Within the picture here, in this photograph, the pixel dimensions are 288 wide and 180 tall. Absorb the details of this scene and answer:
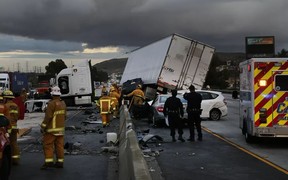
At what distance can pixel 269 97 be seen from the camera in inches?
495

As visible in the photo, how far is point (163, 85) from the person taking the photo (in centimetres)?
2533

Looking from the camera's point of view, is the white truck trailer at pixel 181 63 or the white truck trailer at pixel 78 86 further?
the white truck trailer at pixel 78 86

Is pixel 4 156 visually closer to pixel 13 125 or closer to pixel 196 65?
pixel 13 125

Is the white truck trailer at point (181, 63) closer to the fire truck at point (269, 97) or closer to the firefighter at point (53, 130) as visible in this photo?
the fire truck at point (269, 97)

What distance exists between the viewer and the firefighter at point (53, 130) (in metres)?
9.41

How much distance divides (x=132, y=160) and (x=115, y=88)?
62.4 feet

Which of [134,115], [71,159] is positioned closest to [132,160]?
[71,159]

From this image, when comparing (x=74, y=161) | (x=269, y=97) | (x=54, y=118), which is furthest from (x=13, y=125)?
(x=269, y=97)

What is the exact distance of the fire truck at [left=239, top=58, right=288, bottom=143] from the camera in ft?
40.9

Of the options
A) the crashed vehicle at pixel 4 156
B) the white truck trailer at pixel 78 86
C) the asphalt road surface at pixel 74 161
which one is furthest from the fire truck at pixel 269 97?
the white truck trailer at pixel 78 86

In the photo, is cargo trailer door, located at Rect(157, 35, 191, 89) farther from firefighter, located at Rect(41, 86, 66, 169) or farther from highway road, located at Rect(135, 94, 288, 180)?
firefighter, located at Rect(41, 86, 66, 169)

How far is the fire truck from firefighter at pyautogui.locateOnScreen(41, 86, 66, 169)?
5.52 m

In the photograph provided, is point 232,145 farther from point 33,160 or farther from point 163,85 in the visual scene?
point 163,85

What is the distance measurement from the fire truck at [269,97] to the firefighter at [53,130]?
217 inches
